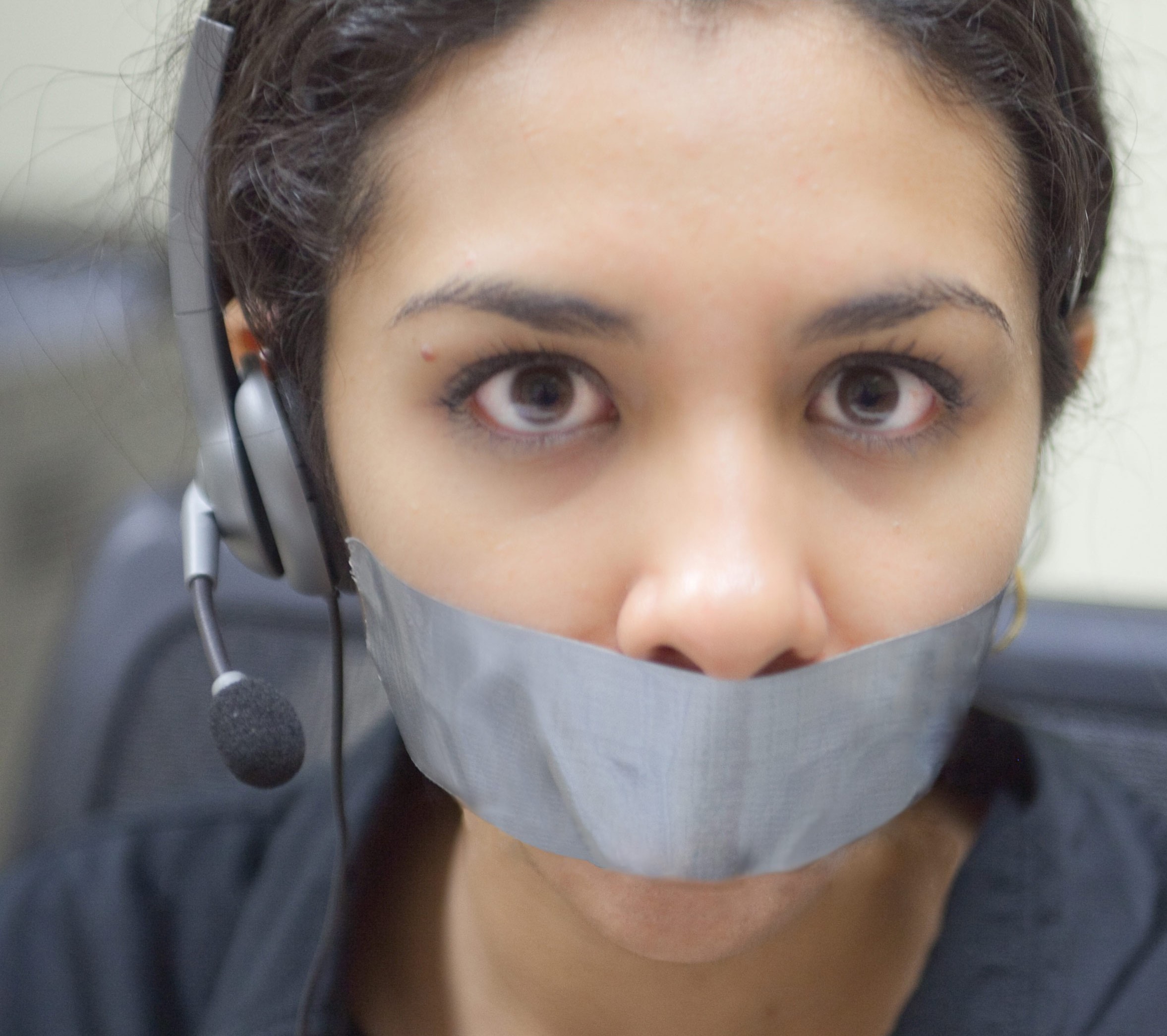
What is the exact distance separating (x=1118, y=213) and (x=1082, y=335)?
0.32 m

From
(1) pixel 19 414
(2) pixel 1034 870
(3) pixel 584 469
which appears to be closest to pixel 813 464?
(3) pixel 584 469

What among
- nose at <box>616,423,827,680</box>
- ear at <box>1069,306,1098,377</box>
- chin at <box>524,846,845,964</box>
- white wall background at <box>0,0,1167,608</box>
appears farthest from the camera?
white wall background at <box>0,0,1167,608</box>

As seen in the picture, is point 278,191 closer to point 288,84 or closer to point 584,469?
point 288,84

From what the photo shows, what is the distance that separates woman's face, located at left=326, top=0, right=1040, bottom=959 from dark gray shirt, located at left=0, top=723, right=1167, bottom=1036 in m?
0.18

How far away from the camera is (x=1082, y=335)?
756 mm

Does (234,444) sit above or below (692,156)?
below

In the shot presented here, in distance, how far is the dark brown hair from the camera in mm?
587

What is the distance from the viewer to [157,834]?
0.97m

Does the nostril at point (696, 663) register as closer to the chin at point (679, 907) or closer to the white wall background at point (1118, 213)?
the chin at point (679, 907)

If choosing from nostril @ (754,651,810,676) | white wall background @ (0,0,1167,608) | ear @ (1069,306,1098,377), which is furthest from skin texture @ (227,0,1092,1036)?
white wall background @ (0,0,1167,608)

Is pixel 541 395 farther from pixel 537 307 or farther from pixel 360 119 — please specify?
pixel 360 119

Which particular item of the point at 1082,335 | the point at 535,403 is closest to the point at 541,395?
the point at 535,403

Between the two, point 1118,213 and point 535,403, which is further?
point 1118,213

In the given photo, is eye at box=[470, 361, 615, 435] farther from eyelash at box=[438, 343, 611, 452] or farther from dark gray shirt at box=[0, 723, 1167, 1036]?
dark gray shirt at box=[0, 723, 1167, 1036]
